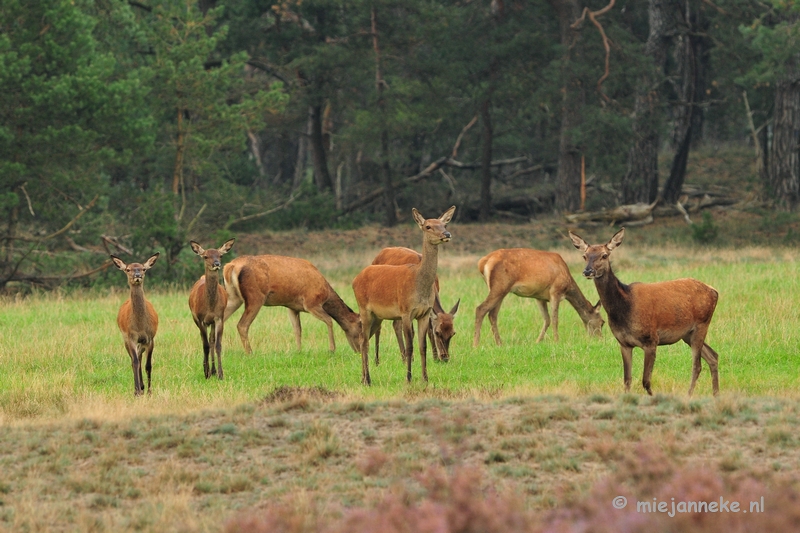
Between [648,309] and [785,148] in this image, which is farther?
[785,148]

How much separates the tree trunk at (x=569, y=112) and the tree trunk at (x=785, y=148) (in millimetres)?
5963

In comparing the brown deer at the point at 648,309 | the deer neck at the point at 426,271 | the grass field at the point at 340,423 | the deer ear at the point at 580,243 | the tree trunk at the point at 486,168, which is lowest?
the grass field at the point at 340,423

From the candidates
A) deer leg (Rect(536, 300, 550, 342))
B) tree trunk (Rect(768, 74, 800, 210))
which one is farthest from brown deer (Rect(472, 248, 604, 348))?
tree trunk (Rect(768, 74, 800, 210))

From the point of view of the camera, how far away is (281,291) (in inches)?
602

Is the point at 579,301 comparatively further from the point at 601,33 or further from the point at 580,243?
the point at 601,33

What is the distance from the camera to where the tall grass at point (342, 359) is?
11828mm

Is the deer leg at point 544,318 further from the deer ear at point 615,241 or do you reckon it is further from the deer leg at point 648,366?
the deer leg at point 648,366

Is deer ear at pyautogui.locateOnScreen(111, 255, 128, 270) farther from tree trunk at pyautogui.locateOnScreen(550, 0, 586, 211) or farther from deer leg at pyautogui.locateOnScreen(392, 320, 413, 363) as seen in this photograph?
tree trunk at pyautogui.locateOnScreen(550, 0, 586, 211)

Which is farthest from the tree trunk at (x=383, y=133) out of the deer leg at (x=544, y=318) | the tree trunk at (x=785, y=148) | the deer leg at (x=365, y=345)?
the deer leg at (x=365, y=345)

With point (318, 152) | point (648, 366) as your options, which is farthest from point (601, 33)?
point (648, 366)

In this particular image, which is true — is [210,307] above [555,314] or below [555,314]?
above

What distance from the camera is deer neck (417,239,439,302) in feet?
40.5

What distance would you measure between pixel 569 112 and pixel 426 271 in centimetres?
2367

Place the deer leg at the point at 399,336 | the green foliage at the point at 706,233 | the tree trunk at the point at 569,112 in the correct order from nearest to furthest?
1. the deer leg at the point at 399,336
2. the green foliage at the point at 706,233
3. the tree trunk at the point at 569,112
